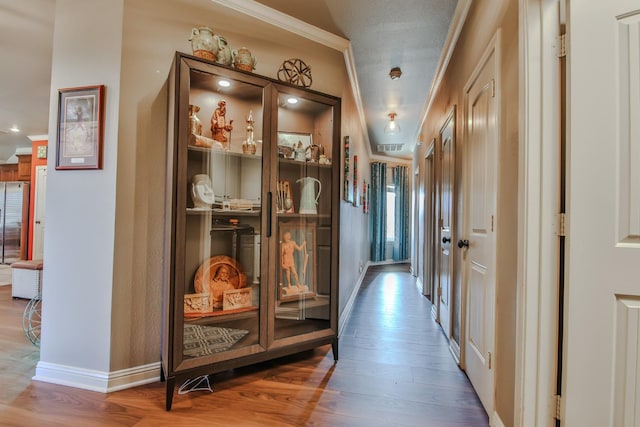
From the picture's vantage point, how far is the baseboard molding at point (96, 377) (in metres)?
1.71

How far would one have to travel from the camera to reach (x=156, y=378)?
184 cm

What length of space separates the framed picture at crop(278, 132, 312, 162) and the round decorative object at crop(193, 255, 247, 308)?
80cm

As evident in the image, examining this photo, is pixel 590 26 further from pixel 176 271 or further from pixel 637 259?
pixel 176 271

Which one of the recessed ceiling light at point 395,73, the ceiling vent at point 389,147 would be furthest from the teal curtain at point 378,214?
the recessed ceiling light at point 395,73

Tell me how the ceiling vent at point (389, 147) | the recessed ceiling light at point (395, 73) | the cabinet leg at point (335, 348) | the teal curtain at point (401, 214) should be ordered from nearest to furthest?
the cabinet leg at point (335, 348), the recessed ceiling light at point (395, 73), the ceiling vent at point (389, 147), the teal curtain at point (401, 214)

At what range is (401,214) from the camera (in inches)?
280

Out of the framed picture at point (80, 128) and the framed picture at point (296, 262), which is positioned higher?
the framed picture at point (80, 128)

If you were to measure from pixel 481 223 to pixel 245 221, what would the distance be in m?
1.45

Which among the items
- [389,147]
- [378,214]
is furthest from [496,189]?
[378,214]

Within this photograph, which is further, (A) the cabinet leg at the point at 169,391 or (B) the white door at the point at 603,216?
(A) the cabinet leg at the point at 169,391

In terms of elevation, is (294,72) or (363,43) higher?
(363,43)

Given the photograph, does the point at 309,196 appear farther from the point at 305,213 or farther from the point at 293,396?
the point at 293,396

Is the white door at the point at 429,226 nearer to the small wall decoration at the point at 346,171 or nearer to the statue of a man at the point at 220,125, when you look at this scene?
the small wall decoration at the point at 346,171

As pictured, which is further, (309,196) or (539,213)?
(309,196)
